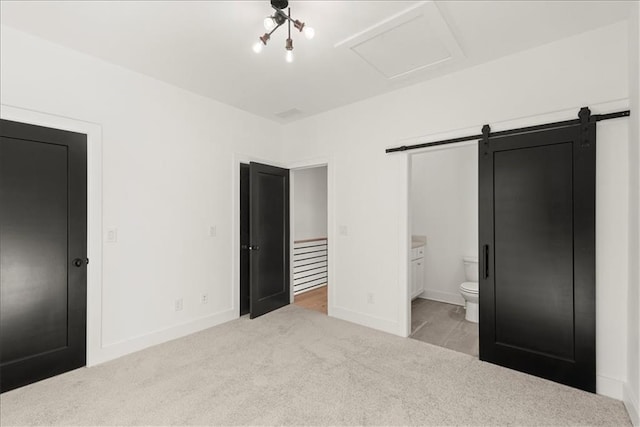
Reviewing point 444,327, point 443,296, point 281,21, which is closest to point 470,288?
point 444,327

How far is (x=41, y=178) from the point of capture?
2.35 m

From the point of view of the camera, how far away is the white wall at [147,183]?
7.90ft

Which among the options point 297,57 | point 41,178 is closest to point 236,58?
point 297,57

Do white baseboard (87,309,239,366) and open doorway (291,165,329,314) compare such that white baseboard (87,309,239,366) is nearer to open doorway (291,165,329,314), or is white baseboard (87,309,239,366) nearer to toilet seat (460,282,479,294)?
open doorway (291,165,329,314)

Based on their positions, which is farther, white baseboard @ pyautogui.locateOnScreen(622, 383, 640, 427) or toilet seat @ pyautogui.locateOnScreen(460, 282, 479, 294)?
toilet seat @ pyautogui.locateOnScreen(460, 282, 479, 294)

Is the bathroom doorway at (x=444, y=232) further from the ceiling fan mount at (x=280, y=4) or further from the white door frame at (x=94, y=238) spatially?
the white door frame at (x=94, y=238)

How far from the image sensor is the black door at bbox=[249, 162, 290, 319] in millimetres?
3703

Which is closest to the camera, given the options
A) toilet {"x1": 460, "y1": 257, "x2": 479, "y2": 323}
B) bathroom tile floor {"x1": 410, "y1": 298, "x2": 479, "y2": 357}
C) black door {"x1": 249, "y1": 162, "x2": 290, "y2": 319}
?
bathroom tile floor {"x1": 410, "y1": 298, "x2": 479, "y2": 357}

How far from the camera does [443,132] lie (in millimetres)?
2932

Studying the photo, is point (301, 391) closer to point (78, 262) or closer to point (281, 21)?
point (78, 262)

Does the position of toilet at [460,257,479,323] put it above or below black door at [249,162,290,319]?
below

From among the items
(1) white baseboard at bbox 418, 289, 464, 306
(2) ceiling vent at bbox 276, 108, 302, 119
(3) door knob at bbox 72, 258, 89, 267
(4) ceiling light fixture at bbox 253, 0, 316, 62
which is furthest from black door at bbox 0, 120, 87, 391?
(1) white baseboard at bbox 418, 289, 464, 306

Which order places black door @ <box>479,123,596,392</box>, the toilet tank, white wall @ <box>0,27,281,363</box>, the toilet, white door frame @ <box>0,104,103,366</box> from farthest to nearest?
1. the toilet tank
2. the toilet
3. white door frame @ <box>0,104,103,366</box>
4. white wall @ <box>0,27,281,363</box>
5. black door @ <box>479,123,596,392</box>

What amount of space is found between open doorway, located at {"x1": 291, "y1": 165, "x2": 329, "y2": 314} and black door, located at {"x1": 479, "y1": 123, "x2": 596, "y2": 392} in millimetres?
2545
